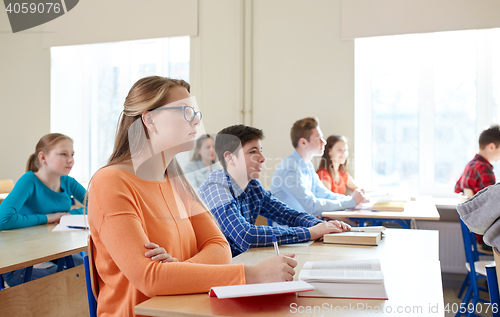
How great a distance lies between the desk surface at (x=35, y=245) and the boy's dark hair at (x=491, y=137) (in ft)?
9.92

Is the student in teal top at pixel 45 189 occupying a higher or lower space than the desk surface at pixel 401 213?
higher

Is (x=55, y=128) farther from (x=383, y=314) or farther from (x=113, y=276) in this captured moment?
(x=383, y=314)

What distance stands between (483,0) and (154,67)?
329 centimetres

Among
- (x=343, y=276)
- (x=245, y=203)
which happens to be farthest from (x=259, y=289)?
(x=245, y=203)

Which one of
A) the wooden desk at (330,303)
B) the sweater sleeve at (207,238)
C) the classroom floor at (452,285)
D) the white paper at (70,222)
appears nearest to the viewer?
the wooden desk at (330,303)

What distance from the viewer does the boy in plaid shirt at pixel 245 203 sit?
159 centimetres

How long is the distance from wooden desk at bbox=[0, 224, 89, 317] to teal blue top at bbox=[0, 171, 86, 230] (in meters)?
0.10

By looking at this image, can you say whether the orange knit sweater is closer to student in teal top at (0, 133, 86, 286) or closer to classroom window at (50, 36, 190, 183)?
student in teal top at (0, 133, 86, 286)

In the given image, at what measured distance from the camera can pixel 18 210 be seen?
7.22 ft

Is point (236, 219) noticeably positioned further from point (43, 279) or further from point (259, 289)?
point (43, 279)

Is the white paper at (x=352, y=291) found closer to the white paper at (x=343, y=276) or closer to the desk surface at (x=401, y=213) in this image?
the white paper at (x=343, y=276)

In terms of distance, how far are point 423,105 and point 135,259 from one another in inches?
141

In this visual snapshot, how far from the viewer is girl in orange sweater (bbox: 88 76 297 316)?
38.7 inches

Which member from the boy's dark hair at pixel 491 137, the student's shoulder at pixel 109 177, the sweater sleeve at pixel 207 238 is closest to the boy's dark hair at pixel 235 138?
the sweater sleeve at pixel 207 238
